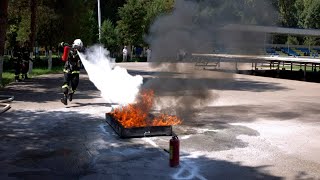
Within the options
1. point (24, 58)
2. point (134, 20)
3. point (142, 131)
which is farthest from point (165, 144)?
point (134, 20)

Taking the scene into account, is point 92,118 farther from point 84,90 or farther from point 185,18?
point 84,90

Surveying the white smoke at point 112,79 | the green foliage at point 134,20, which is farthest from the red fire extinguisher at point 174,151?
the green foliage at point 134,20

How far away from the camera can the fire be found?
998 centimetres

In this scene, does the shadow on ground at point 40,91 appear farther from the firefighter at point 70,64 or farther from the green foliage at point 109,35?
the green foliage at point 109,35

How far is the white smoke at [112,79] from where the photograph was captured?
12414 millimetres

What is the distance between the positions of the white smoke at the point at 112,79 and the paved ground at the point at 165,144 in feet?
2.35

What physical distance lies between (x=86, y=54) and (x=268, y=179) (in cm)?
1011

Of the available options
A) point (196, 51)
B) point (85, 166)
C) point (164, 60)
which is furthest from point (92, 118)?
point (85, 166)

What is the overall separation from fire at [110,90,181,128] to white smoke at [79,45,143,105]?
0.67 m

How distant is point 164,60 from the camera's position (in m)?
10.7

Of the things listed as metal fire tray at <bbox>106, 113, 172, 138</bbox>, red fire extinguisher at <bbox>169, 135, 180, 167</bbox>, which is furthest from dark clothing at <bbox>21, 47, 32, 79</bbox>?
red fire extinguisher at <bbox>169, 135, 180, 167</bbox>

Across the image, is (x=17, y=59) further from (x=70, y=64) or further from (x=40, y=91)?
(x=70, y=64)

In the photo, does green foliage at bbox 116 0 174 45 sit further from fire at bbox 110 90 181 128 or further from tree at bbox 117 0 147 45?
fire at bbox 110 90 181 128

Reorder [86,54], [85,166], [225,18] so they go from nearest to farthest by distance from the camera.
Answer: [85,166], [225,18], [86,54]
